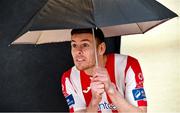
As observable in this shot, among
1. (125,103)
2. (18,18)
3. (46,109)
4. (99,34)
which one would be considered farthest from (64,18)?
(46,109)

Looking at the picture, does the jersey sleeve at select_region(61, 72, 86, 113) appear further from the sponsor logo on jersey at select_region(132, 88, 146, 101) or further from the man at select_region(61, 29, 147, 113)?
the sponsor logo on jersey at select_region(132, 88, 146, 101)

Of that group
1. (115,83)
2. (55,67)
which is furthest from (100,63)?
(55,67)

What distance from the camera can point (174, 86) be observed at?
13.6 feet

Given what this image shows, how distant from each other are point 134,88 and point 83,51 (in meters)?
0.49

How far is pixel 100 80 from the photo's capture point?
2420mm

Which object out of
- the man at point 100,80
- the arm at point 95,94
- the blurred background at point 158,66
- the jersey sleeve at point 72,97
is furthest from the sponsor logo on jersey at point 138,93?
the blurred background at point 158,66

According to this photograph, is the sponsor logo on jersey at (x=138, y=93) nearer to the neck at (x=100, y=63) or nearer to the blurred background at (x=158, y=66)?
the neck at (x=100, y=63)

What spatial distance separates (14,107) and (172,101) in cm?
171

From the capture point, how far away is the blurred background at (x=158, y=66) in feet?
13.5

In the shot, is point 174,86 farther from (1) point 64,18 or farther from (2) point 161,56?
(1) point 64,18

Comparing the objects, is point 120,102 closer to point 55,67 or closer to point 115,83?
point 115,83

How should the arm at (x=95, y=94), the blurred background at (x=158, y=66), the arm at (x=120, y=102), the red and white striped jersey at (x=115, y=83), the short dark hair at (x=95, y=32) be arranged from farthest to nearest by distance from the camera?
the blurred background at (x=158, y=66) → the red and white striped jersey at (x=115, y=83) → the short dark hair at (x=95, y=32) → the arm at (x=120, y=102) → the arm at (x=95, y=94)

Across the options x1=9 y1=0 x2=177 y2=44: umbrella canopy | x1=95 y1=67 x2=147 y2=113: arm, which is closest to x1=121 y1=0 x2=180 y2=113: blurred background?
x1=95 y1=67 x2=147 y2=113: arm

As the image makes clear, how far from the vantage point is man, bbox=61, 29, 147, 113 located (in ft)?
8.55
